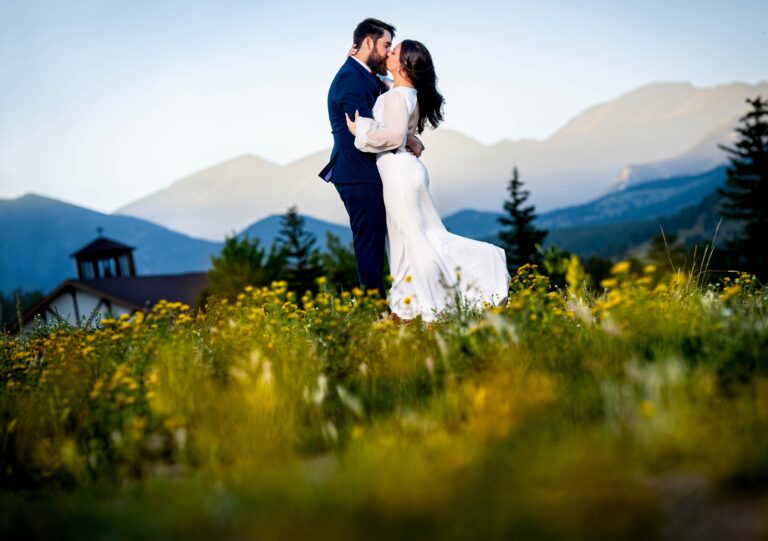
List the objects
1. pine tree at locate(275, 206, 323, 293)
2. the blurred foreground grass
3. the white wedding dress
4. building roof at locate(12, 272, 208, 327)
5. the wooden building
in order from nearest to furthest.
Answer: the blurred foreground grass
the white wedding dress
building roof at locate(12, 272, 208, 327)
the wooden building
pine tree at locate(275, 206, 323, 293)

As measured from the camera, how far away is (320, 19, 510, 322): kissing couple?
7.77 metres

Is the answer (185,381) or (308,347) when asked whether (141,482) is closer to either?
(185,381)

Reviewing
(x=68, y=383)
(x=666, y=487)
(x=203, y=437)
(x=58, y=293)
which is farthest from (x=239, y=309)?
(x=58, y=293)

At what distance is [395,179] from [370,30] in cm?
197

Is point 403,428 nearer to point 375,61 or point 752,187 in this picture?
point 375,61

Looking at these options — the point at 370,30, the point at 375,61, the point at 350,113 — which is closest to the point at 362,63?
the point at 375,61

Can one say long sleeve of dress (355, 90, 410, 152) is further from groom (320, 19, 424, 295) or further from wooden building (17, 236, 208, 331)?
wooden building (17, 236, 208, 331)

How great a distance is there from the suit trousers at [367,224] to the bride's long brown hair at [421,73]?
1.19m

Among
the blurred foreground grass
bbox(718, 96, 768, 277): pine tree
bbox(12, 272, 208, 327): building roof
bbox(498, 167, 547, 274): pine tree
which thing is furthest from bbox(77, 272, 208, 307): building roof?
the blurred foreground grass

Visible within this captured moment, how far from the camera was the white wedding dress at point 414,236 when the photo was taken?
7.74 m

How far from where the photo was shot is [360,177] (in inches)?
322

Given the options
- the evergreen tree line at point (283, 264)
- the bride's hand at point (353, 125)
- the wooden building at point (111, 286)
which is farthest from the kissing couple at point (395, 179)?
the wooden building at point (111, 286)

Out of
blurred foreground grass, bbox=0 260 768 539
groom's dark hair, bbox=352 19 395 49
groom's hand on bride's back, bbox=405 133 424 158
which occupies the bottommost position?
blurred foreground grass, bbox=0 260 768 539

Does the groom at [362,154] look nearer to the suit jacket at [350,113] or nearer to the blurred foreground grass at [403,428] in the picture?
the suit jacket at [350,113]
